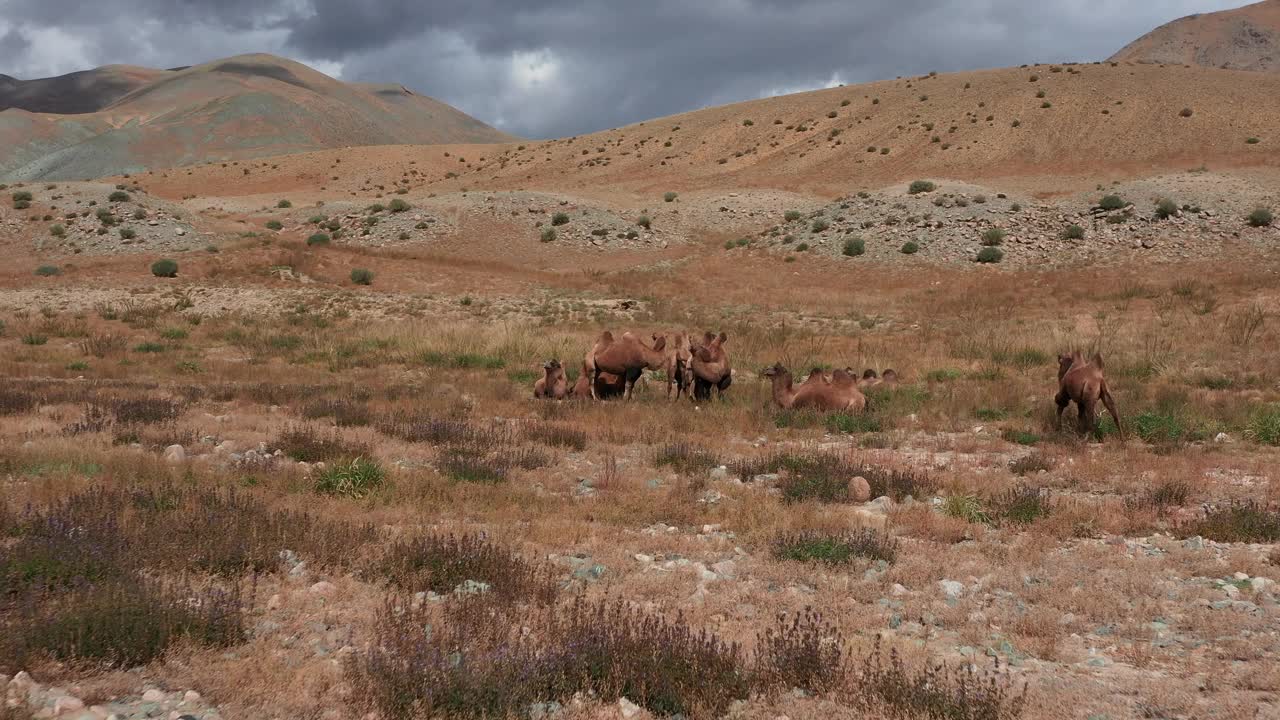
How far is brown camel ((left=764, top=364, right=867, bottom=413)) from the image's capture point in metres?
13.8

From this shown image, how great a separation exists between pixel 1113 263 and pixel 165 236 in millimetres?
41231

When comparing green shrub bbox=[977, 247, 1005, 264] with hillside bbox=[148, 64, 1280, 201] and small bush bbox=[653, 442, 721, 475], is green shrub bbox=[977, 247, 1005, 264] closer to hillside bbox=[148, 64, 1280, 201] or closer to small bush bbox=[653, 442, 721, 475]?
hillside bbox=[148, 64, 1280, 201]

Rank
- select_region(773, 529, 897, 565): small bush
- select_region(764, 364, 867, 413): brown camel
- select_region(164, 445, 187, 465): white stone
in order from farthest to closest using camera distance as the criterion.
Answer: select_region(764, 364, 867, 413): brown camel → select_region(164, 445, 187, 465): white stone → select_region(773, 529, 897, 565): small bush

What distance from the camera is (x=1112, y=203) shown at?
3959 cm

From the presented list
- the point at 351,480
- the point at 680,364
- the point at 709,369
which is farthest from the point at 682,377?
the point at 351,480

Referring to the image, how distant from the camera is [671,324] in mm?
26000

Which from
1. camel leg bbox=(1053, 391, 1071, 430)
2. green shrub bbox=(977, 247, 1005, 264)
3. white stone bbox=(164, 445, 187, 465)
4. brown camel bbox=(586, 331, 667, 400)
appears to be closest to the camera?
white stone bbox=(164, 445, 187, 465)

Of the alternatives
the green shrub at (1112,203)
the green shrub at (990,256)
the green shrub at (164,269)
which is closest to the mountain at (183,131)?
the green shrub at (164,269)

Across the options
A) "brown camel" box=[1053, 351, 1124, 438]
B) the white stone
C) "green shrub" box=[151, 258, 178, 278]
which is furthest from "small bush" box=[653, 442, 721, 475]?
"green shrub" box=[151, 258, 178, 278]

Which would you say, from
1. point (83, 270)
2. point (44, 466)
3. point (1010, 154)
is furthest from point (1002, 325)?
point (1010, 154)

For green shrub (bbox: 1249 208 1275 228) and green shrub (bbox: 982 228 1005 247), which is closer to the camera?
green shrub (bbox: 1249 208 1275 228)

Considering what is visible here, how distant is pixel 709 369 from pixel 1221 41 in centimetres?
20705

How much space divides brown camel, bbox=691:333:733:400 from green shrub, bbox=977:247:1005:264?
82.4 feet

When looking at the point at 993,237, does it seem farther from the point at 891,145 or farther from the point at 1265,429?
the point at 891,145
